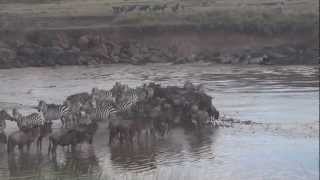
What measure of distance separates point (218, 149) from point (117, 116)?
2.85 m

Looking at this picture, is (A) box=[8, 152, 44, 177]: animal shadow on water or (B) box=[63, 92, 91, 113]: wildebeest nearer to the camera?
(A) box=[8, 152, 44, 177]: animal shadow on water

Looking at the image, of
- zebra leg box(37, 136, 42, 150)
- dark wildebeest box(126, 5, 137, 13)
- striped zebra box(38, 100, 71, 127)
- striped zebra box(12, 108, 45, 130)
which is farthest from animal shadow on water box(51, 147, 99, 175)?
dark wildebeest box(126, 5, 137, 13)

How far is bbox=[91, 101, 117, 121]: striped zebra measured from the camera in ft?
58.1

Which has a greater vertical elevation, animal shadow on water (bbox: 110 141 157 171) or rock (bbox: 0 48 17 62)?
rock (bbox: 0 48 17 62)

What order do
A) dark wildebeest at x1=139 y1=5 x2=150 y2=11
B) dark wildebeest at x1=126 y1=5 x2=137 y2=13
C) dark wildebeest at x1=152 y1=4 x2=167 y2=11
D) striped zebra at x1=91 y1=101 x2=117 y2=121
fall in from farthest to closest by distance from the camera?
dark wildebeest at x1=152 y1=4 x2=167 y2=11 < dark wildebeest at x1=139 y1=5 x2=150 y2=11 < dark wildebeest at x1=126 y1=5 x2=137 y2=13 < striped zebra at x1=91 y1=101 x2=117 y2=121

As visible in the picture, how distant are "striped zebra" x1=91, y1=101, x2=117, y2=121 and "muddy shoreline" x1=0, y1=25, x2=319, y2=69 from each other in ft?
60.2

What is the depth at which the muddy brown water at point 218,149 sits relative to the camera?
13.5 meters

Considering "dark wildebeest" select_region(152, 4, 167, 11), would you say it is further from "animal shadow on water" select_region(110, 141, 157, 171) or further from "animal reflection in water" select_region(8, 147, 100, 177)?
"animal reflection in water" select_region(8, 147, 100, 177)

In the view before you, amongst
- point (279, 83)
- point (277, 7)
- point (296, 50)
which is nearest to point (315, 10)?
point (277, 7)

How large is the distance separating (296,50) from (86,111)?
72.6 feet

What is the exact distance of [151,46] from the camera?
40781 millimetres

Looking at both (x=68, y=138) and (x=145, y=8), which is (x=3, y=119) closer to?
(x=68, y=138)

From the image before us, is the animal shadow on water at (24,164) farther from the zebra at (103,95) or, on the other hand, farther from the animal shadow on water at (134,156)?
the zebra at (103,95)

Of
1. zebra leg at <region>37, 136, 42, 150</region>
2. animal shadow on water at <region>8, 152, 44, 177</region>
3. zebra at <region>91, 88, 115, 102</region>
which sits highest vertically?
zebra at <region>91, 88, 115, 102</region>
